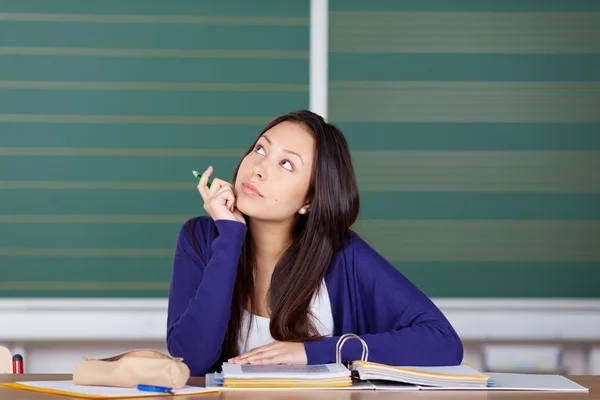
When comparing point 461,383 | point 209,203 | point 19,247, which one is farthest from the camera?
point 19,247

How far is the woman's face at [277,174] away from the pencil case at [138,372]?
1.88 feet

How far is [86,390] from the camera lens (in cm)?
142

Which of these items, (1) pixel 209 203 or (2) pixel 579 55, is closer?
(1) pixel 209 203

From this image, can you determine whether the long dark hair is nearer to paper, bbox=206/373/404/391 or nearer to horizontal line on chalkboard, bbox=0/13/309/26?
paper, bbox=206/373/404/391

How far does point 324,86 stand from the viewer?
10.2 ft

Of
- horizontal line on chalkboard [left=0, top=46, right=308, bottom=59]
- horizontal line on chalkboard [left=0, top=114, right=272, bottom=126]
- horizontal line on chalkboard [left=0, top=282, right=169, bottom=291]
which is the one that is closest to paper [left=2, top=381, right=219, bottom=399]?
Answer: horizontal line on chalkboard [left=0, top=282, right=169, bottom=291]

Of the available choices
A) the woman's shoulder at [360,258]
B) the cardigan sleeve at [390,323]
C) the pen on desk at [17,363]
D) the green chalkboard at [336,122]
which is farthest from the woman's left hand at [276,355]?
the green chalkboard at [336,122]

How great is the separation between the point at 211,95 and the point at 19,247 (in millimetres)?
895

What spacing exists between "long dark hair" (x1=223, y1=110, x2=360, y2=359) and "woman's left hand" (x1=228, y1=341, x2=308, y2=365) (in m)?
0.21

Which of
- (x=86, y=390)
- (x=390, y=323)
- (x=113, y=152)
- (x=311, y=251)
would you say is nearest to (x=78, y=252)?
(x=113, y=152)

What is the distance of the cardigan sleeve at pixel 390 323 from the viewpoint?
70.8 inches

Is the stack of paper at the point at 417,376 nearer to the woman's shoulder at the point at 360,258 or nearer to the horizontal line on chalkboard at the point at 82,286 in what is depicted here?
the woman's shoulder at the point at 360,258

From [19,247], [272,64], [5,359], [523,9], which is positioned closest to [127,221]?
[19,247]

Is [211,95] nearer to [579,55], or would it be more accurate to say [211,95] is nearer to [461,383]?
[579,55]
